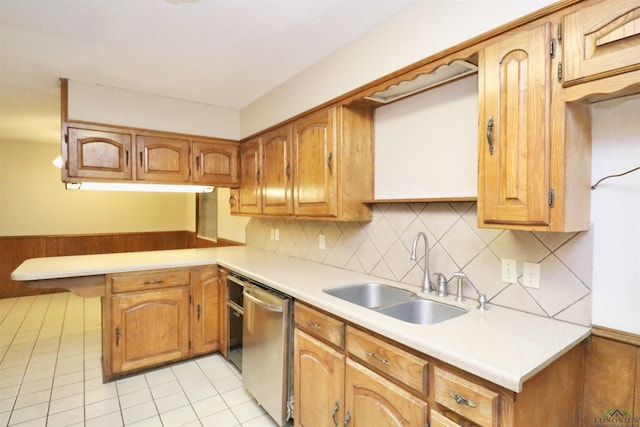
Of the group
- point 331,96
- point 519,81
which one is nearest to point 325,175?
point 331,96

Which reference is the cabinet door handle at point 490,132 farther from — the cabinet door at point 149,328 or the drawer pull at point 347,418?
the cabinet door at point 149,328

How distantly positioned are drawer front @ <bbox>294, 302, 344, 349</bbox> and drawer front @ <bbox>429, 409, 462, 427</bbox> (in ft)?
1.64

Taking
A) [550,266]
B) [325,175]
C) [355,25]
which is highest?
[355,25]

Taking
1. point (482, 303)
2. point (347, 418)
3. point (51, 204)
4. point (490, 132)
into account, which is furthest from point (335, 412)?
point (51, 204)

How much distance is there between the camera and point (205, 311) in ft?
9.36

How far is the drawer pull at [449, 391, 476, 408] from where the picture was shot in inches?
40.5

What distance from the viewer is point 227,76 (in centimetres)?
260

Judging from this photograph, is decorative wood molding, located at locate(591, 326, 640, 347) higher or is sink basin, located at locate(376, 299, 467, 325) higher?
decorative wood molding, located at locate(591, 326, 640, 347)

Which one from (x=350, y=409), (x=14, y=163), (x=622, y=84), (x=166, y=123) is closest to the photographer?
(x=622, y=84)

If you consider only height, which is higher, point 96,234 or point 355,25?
point 355,25

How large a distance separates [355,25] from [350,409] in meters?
1.99

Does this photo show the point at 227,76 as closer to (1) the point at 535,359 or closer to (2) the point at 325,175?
(2) the point at 325,175

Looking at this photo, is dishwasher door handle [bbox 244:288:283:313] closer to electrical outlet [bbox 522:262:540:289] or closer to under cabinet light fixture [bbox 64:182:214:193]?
electrical outlet [bbox 522:262:540:289]

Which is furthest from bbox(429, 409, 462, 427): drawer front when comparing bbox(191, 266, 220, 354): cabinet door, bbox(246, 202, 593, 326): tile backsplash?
bbox(191, 266, 220, 354): cabinet door
